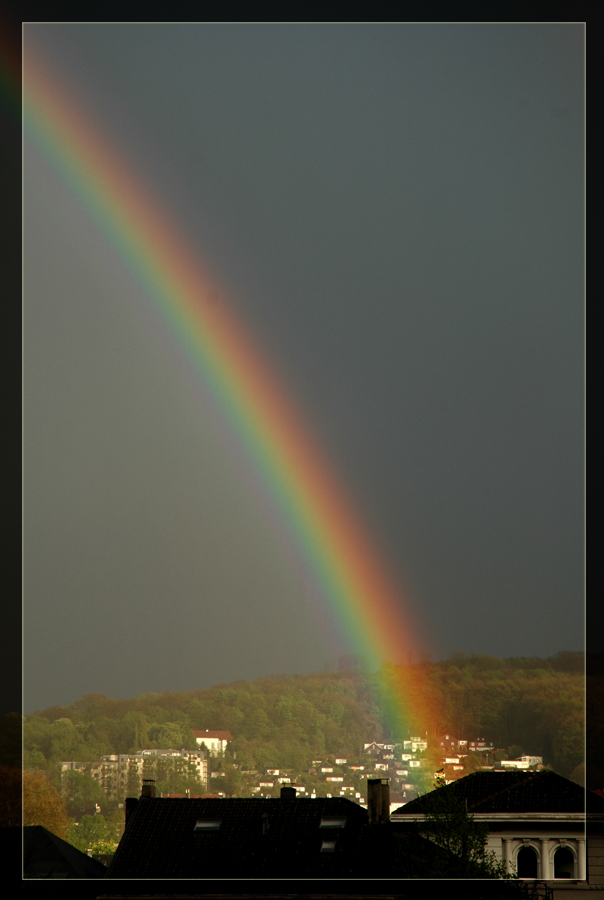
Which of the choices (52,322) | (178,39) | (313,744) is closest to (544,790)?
(313,744)

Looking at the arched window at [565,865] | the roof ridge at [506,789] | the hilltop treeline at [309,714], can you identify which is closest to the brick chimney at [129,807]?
the hilltop treeline at [309,714]

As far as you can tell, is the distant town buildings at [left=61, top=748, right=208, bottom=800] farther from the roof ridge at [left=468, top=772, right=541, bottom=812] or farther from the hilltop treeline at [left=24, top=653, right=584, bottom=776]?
the roof ridge at [left=468, top=772, right=541, bottom=812]

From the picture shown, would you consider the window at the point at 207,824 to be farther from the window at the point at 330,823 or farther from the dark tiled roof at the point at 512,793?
the dark tiled roof at the point at 512,793

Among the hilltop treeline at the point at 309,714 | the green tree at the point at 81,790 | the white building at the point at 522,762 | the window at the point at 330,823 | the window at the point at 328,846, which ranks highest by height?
the hilltop treeline at the point at 309,714

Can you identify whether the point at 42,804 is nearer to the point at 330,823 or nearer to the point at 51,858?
the point at 51,858

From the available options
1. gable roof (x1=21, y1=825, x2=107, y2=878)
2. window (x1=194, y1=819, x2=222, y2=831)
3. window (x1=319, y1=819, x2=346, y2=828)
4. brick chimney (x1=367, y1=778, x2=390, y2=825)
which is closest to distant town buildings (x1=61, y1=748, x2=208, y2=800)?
gable roof (x1=21, y1=825, x2=107, y2=878)

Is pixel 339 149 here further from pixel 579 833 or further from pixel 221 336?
pixel 579 833
